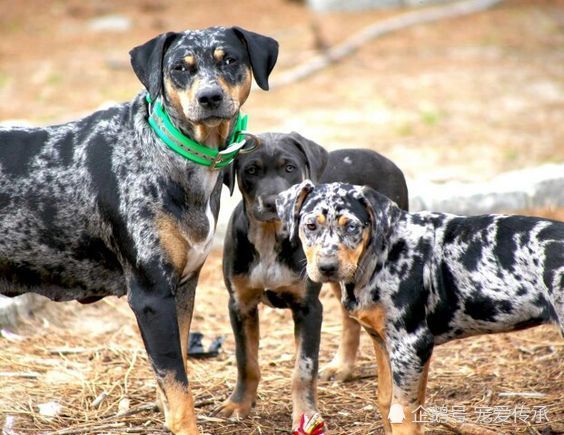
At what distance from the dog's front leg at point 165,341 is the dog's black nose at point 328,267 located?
3.04 feet

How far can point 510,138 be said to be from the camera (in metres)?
14.1

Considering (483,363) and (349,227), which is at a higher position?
(349,227)

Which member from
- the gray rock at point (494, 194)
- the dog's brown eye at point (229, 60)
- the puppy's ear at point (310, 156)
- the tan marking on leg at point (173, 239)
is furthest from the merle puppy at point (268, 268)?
the gray rock at point (494, 194)

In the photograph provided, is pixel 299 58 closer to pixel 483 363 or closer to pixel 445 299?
pixel 483 363

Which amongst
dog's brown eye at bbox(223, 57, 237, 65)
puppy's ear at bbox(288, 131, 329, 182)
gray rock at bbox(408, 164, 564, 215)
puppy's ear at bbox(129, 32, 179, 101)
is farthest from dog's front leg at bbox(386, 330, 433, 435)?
gray rock at bbox(408, 164, 564, 215)

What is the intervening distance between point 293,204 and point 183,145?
0.73 meters

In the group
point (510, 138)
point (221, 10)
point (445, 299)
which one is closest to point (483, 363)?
point (445, 299)

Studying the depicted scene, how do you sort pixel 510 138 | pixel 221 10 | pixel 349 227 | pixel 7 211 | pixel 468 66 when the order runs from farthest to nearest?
pixel 221 10
pixel 468 66
pixel 510 138
pixel 7 211
pixel 349 227

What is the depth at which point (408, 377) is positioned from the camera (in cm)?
593

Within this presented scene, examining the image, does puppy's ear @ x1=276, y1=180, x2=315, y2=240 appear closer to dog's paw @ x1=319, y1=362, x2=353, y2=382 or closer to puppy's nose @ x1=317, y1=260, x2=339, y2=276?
puppy's nose @ x1=317, y1=260, x2=339, y2=276

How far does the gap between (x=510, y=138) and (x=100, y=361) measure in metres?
7.85

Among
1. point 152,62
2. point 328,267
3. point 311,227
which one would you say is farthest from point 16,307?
point 328,267

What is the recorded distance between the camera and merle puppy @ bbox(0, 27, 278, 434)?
239 inches

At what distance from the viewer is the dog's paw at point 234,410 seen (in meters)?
6.88
